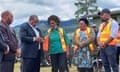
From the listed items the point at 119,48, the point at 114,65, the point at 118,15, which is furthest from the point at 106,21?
the point at 118,15

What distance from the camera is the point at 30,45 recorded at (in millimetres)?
10148

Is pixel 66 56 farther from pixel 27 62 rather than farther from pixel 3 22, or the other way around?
pixel 3 22

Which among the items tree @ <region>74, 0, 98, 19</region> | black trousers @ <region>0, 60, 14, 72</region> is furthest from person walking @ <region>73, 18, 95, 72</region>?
tree @ <region>74, 0, 98, 19</region>

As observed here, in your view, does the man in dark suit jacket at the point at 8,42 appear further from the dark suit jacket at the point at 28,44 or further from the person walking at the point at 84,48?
the person walking at the point at 84,48

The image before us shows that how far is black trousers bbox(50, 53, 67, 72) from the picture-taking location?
33.0 feet

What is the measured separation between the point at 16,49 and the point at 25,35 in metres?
0.82

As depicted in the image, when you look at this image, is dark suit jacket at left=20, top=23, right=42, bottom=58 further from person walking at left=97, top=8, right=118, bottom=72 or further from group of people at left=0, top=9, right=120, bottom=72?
person walking at left=97, top=8, right=118, bottom=72

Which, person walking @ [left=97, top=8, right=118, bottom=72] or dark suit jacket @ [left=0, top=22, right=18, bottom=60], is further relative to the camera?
person walking @ [left=97, top=8, right=118, bottom=72]

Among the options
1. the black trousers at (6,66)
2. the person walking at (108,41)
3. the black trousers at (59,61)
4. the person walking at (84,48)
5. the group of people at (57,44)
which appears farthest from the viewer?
the black trousers at (59,61)

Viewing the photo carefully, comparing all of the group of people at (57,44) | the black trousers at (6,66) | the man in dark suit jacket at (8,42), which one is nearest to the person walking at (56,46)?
the group of people at (57,44)

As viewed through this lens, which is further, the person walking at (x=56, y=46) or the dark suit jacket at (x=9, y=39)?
the person walking at (x=56, y=46)

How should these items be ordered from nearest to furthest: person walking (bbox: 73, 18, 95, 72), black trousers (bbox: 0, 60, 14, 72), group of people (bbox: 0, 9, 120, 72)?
black trousers (bbox: 0, 60, 14, 72) → group of people (bbox: 0, 9, 120, 72) → person walking (bbox: 73, 18, 95, 72)

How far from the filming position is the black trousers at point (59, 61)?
33.0 feet

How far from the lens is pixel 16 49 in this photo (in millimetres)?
9352
